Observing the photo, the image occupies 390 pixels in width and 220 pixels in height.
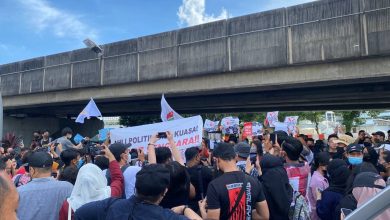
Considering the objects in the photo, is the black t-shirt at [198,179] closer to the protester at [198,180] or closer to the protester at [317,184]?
the protester at [198,180]

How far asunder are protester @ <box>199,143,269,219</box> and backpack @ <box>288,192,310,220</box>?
0.81m

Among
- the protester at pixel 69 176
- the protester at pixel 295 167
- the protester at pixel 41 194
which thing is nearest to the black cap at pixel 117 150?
the protester at pixel 69 176

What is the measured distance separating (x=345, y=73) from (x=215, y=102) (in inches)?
329

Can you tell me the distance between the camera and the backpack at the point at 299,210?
417cm

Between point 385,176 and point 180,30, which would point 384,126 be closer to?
point 180,30

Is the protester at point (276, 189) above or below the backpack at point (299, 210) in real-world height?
above

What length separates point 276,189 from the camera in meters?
4.16

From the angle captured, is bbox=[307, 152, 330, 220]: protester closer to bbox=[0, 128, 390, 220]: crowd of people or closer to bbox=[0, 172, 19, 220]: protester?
bbox=[0, 128, 390, 220]: crowd of people

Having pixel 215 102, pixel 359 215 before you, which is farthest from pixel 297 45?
pixel 359 215

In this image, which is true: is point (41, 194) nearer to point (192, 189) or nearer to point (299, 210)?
point (192, 189)

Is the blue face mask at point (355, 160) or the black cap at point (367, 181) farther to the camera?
the blue face mask at point (355, 160)

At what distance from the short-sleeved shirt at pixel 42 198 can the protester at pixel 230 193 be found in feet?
4.99

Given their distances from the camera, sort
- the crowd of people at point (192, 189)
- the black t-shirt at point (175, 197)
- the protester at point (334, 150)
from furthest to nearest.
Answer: the protester at point (334, 150) < the black t-shirt at point (175, 197) < the crowd of people at point (192, 189)

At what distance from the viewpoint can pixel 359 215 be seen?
190cm
